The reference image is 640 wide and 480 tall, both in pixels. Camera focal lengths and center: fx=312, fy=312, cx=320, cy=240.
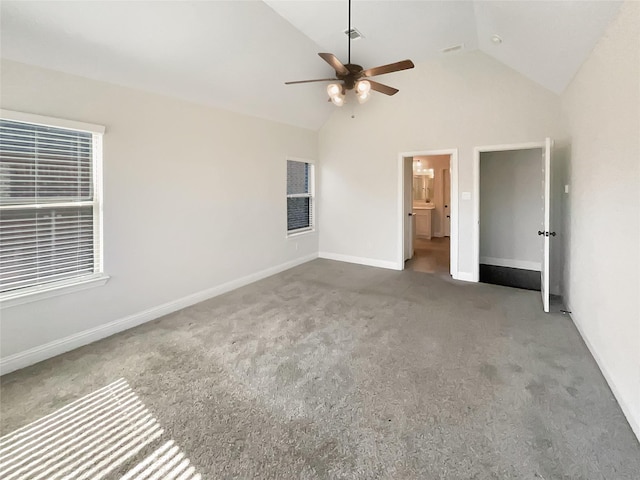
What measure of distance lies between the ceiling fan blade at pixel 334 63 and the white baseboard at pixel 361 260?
12.1ft

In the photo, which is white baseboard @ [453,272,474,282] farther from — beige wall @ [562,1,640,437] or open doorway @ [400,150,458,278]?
beige wall @ [562,1,640,437]

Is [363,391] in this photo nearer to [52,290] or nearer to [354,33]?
[52,290]

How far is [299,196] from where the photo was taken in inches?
245

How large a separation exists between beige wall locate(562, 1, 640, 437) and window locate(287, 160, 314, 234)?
14.0 feet

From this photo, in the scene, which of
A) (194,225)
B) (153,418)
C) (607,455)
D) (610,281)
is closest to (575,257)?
(610,281)

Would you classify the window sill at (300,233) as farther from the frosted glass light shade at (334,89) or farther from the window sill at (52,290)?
the window sill at (52,290)

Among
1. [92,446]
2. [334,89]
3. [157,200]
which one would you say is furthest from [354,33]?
[92,446]

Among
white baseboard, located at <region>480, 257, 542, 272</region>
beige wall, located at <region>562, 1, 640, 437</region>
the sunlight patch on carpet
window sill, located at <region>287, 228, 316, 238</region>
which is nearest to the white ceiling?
beige wall, located at <region>562, 1, 640, 437</region>

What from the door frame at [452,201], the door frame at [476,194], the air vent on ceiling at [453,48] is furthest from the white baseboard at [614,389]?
the air vent on ceiling at [453,48]

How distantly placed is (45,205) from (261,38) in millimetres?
2829

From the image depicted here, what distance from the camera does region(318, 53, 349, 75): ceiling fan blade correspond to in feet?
8.94

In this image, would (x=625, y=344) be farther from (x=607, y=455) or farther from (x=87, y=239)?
(x=87, y=239)

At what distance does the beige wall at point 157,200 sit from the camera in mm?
2756

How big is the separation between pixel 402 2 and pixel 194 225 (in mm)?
3513
